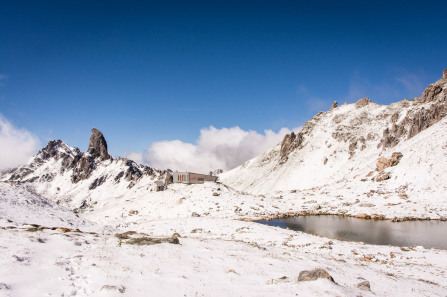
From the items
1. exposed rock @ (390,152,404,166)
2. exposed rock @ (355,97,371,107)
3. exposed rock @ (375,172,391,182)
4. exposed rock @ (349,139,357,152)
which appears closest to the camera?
exposed rock @ (375,172,391,182)

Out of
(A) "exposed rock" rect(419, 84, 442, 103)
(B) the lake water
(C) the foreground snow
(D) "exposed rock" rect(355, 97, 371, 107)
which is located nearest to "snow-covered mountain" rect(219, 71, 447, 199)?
(D) "exposed rock" rect(355, 97, 371, 107)

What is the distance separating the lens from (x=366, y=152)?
9931cm

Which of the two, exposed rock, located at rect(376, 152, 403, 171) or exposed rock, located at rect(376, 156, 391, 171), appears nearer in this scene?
exposed rock, located at rect(376, 152, 403, 171)

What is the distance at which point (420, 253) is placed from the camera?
23.8m

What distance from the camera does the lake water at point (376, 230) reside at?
31.4 m

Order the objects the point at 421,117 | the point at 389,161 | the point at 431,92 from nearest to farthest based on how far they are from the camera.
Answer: the point at 389,161 → the point at 421,117 → the point at 431,92

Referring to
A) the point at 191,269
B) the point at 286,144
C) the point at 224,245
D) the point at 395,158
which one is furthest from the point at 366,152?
the point at 191,269

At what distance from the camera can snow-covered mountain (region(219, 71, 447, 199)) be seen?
197 feet

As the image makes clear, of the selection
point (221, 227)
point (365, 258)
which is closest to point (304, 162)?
point (221, 227)

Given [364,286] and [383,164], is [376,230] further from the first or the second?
[383,164]

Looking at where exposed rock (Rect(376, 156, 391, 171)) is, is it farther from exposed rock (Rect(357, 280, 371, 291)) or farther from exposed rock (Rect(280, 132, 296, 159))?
exposed rock (Rect(357, 280, 371, 291))

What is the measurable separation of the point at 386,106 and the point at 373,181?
80958 mm

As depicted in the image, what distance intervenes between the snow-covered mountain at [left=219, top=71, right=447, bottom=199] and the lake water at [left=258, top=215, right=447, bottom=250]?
56.2 ft

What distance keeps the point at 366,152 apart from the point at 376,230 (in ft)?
232
